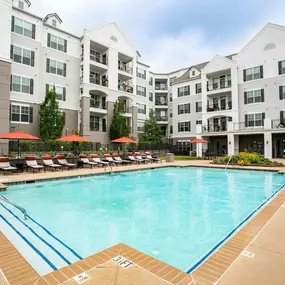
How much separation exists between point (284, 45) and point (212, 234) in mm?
28383

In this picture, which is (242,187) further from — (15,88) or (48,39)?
(48,39)

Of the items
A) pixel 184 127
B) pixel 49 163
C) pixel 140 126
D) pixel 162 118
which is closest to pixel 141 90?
pixel 140 126

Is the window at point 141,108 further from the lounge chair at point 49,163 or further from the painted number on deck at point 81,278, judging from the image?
the painted number on deck at point 81,278

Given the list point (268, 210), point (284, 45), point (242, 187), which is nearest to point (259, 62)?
point (284, 45)

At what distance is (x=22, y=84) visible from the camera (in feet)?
73.6

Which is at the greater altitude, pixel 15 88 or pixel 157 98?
pixel 157 98

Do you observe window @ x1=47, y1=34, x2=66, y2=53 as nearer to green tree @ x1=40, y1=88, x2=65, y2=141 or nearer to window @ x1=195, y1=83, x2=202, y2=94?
green tree @ x1=40, y1=88, x2=65, y2=141

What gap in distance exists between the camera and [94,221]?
20.4 ft

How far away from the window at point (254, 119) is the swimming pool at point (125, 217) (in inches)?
724

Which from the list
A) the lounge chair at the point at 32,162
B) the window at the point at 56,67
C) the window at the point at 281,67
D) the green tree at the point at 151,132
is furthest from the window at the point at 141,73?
the lounge chair at the point at 32,162

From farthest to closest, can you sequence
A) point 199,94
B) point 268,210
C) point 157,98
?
point 157,98, point 199,94, point 268,210

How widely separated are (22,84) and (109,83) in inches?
404

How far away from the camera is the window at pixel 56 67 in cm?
2473

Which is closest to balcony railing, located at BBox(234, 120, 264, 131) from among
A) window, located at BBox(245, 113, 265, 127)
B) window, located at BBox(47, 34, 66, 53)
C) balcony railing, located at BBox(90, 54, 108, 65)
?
window, located at BBox(245, 113, 265, 127)
